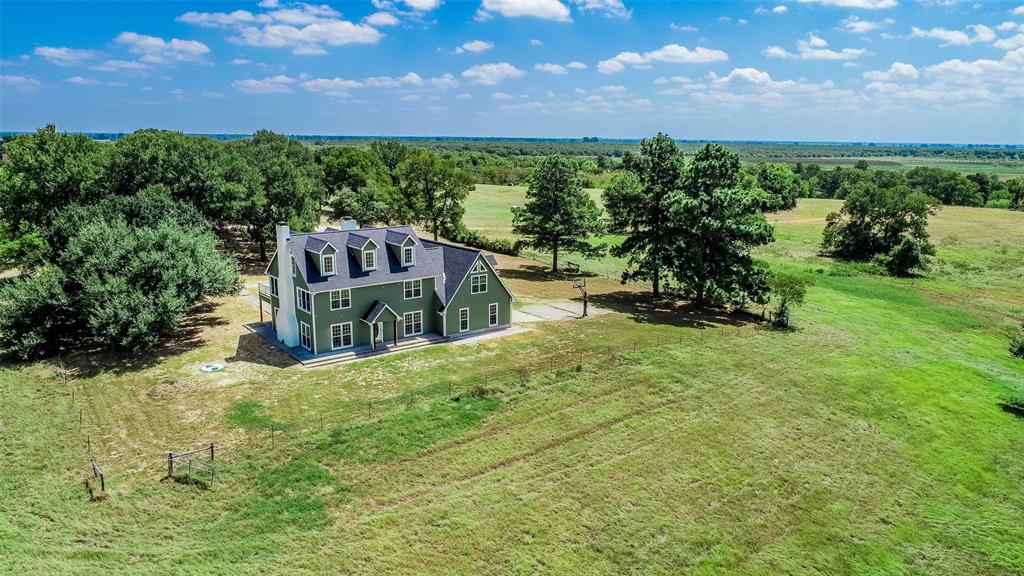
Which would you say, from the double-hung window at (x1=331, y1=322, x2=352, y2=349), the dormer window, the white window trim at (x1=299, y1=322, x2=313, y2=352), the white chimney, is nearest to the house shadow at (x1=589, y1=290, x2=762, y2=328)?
the dormer window

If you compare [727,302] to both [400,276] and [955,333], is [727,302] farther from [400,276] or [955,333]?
[400,276]

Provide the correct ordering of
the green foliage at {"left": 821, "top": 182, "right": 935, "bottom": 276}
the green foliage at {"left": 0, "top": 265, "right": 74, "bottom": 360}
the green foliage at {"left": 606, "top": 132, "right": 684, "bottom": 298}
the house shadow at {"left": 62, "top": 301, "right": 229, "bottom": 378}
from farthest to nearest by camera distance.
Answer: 1. the green foliage at {"left": 821, "top": 182, "right": 935, "bottom": 276}
2. the green foliage at {"left": 606, "top": 132, "right": 684, "bottom": 298}
3. the green foliage at {"left": 0, "top": 265, "right": 74, "bottom": 360}
4. the house shadow at {"left": 62, "top": 301, "right": 229, "bottom": 378}

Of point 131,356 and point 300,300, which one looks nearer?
point 131,356

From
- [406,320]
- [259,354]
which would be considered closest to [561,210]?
[406,320]

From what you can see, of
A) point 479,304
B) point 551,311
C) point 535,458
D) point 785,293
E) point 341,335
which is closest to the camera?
point 535,458

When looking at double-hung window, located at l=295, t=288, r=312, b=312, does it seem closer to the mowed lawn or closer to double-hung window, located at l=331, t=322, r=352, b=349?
double-hung window, located at l=331, t=322, r=352, b=349

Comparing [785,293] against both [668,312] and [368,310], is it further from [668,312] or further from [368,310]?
[368,310]

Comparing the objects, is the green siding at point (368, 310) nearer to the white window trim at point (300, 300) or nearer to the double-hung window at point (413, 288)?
the double-hung window at point (413, 288)

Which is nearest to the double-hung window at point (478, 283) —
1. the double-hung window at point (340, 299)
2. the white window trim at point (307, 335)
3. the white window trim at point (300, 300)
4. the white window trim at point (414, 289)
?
the white window trim at point (414, 289)
